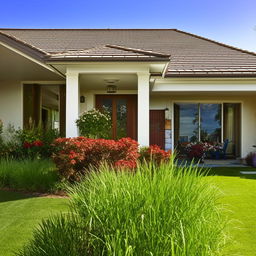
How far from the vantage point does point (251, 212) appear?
227 inches

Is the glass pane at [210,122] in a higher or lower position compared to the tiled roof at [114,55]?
lower

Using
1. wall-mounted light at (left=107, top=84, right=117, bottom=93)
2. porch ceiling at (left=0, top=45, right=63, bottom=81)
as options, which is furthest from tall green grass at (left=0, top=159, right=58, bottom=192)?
wall-mounted light at (left=107, top=84, right=117, bottom=93)

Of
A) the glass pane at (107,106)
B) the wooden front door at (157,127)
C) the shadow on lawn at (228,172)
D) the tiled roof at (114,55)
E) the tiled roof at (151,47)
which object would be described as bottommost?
the shadow on lawn at (228,172)

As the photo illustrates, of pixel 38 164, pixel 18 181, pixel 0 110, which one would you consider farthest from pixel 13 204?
pixel 0 110

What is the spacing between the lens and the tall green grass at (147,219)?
258 centimetres

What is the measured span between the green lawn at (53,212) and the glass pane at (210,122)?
5844 mm

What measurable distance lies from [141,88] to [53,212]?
180 inches

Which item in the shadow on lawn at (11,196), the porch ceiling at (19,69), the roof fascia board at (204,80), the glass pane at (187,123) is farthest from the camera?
the glass pane at (187,123)

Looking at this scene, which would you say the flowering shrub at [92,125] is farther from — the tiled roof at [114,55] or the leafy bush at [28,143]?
the leafy bush at [28,143]

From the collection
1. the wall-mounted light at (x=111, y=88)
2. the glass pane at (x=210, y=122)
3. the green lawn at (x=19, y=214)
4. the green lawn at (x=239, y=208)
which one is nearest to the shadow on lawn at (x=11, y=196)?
the green lawn at (x=19, y=214)

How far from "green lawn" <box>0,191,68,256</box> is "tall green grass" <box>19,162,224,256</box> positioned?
39.2 inches

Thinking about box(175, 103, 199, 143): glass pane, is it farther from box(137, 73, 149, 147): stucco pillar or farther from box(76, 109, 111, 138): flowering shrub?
box(76, 109, 111, 138): flowering shrub

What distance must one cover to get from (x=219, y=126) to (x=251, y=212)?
904cm

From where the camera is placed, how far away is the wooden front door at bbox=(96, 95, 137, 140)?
13.4 metres
